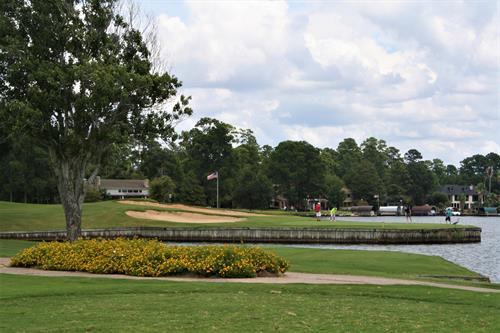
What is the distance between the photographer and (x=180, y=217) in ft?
211

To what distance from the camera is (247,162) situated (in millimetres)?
139375

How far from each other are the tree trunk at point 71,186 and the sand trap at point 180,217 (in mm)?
27941

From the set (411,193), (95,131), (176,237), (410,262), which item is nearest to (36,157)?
(176,237)

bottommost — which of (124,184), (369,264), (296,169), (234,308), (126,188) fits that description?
(369,264)

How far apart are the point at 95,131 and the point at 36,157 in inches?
2851

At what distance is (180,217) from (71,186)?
33.0 m

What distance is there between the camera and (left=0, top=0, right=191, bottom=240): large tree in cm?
2934

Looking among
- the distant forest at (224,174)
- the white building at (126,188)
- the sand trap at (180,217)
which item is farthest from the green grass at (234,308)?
the white building at (126,188)

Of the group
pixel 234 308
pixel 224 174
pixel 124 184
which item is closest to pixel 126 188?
pixel 124 184

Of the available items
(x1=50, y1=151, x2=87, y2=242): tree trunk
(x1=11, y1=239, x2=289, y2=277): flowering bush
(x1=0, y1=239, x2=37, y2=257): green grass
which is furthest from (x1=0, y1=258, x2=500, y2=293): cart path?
(x1=50, y1=151, x2=87, y2=242): tree trunk

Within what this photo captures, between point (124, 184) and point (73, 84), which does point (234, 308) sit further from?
point (124, 184)

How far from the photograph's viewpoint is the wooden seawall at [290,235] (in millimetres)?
51594

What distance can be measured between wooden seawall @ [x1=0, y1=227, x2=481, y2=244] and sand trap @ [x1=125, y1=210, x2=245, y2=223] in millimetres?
7221

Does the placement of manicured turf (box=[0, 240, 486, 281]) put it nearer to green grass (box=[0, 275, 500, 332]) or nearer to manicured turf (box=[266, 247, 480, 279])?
manicured turf (box=[266, 247, 480, 279])
